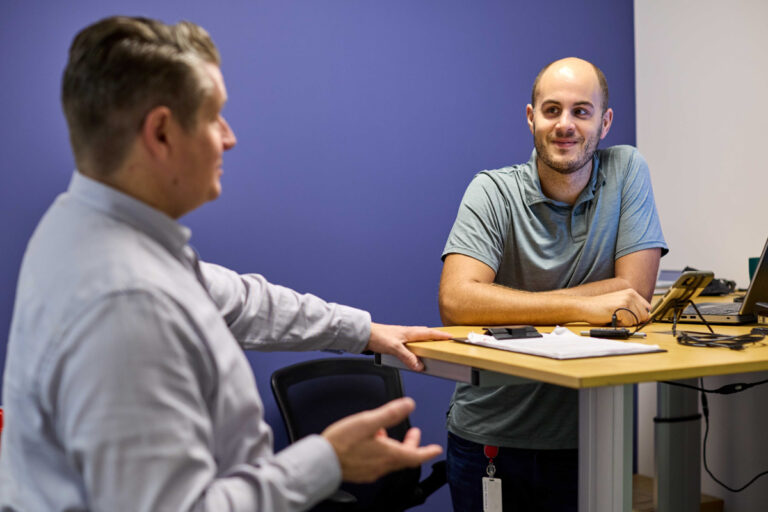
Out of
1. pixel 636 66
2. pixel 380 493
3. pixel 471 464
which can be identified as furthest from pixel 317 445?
pixel 636 66

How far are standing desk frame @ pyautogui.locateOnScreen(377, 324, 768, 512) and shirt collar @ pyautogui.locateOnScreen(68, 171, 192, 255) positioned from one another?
0.65 m

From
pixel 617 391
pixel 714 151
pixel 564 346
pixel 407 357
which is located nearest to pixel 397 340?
pixel 407 357

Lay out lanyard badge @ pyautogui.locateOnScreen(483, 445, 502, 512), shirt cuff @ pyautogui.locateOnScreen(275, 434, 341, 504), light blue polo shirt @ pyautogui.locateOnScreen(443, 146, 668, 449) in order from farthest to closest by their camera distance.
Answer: light blue polo shirt @ pyautogui.locateOnScreen(443, 146, 668, 449) → lanyard badge @ pyautogui.locateOnScreen(483, 445, 502, 512) → shirt cuff @ pyautogui.locateOnScreen(275, 434, 341, 504)

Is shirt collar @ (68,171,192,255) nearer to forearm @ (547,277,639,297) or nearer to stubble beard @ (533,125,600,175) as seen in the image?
forearm @ (547,277,639,297)

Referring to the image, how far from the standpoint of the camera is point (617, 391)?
4.54ft

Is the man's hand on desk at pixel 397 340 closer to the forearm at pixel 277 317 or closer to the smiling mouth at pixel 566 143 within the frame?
the forearm at pixel 277 317

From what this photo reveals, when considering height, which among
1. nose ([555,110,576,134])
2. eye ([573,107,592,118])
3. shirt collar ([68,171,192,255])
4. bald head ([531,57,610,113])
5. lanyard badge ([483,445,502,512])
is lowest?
lanyard badge ([483,445,502,512])

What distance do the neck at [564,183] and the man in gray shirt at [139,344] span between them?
50.0 inches

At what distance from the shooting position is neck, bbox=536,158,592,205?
2119mm

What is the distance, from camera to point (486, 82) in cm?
355

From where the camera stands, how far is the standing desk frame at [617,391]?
4.05 feet

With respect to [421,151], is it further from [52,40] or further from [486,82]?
[52,40]

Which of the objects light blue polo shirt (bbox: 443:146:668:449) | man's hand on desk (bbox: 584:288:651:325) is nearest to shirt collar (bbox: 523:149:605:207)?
light blue polo shirt (bbox: 443:146:668:449)

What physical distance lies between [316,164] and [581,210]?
4.39ft
